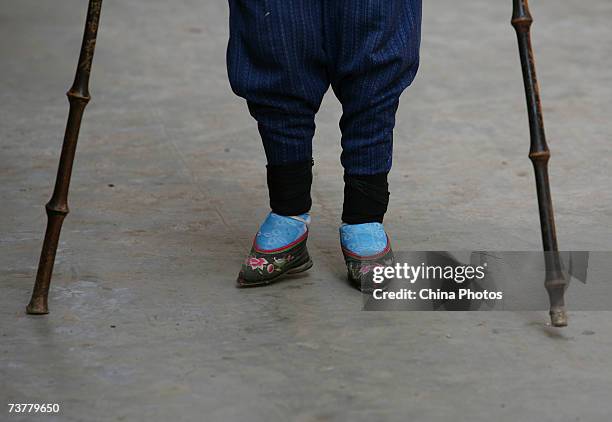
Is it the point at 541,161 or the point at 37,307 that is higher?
the point at 541,161

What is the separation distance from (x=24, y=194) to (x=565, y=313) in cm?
141

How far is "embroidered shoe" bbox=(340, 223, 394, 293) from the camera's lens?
2.06 meters

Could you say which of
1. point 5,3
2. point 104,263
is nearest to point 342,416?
point 104,263

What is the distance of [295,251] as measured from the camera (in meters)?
2.12

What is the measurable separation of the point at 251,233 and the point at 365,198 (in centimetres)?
41

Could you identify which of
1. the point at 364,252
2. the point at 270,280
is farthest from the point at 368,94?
the point at 270,280

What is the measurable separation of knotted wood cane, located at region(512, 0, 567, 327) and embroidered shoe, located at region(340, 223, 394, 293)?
33 cm

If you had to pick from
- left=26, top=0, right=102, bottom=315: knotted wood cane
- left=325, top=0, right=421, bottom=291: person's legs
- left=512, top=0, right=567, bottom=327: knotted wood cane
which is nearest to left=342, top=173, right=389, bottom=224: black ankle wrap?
left=325, top=0, right=421, bottom=291: person's legs

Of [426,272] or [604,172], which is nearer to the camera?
[426,272]

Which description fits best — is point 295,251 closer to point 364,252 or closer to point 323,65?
point 364,252

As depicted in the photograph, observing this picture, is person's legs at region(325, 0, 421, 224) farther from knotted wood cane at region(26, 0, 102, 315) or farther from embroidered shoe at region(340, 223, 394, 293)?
knotted wood cane at region(26, 0, 102, 315)

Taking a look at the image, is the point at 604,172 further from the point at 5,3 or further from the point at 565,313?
the point at 5,3

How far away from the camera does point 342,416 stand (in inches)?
61.2

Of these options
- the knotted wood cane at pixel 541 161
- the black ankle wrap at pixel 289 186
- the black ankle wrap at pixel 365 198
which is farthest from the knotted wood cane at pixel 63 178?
the knotted wood cane at pixel 541 161
